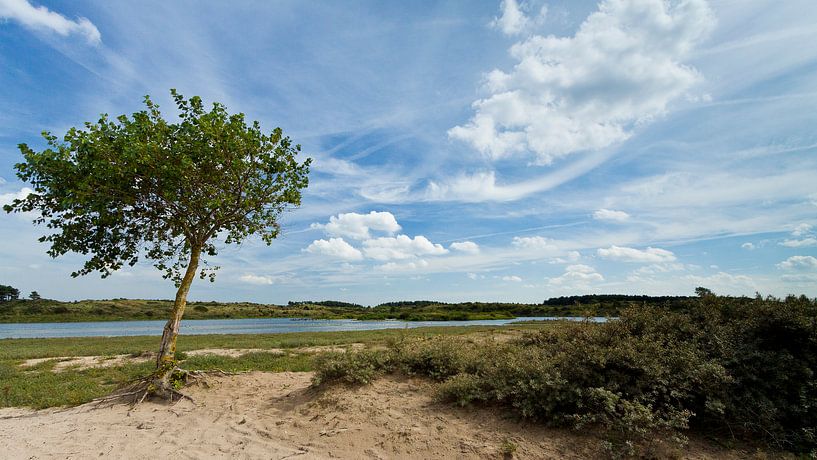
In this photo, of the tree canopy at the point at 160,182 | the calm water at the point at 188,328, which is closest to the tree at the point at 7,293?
the calm water at the point at 188,328

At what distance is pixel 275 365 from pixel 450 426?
11398 mm

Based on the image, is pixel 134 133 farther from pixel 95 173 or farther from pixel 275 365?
pixel 275 365

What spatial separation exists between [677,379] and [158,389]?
12178 millimetres

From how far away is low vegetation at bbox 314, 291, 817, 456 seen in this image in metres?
5.95

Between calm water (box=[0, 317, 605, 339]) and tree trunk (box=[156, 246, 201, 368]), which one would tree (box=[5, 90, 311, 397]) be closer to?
tree trunk (box=[156, 246, 201, 368])

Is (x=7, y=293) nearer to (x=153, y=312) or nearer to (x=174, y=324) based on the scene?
(x=153, y=312)

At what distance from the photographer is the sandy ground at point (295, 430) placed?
6.71 metres

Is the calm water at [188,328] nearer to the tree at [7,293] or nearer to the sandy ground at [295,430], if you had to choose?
the sandy ground at [295,430]

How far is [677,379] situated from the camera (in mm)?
6520

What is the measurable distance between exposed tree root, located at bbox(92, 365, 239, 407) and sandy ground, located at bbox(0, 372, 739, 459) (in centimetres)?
34

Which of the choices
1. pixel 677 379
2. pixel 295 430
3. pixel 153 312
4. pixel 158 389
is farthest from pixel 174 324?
pixel 153 312

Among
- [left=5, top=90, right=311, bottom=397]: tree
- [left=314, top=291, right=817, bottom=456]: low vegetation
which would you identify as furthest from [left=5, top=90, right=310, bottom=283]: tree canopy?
[left=314, top=291, right=817, bottom=456]: low vegetation

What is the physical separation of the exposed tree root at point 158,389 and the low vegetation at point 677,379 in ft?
24.6

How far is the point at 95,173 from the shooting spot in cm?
1045
